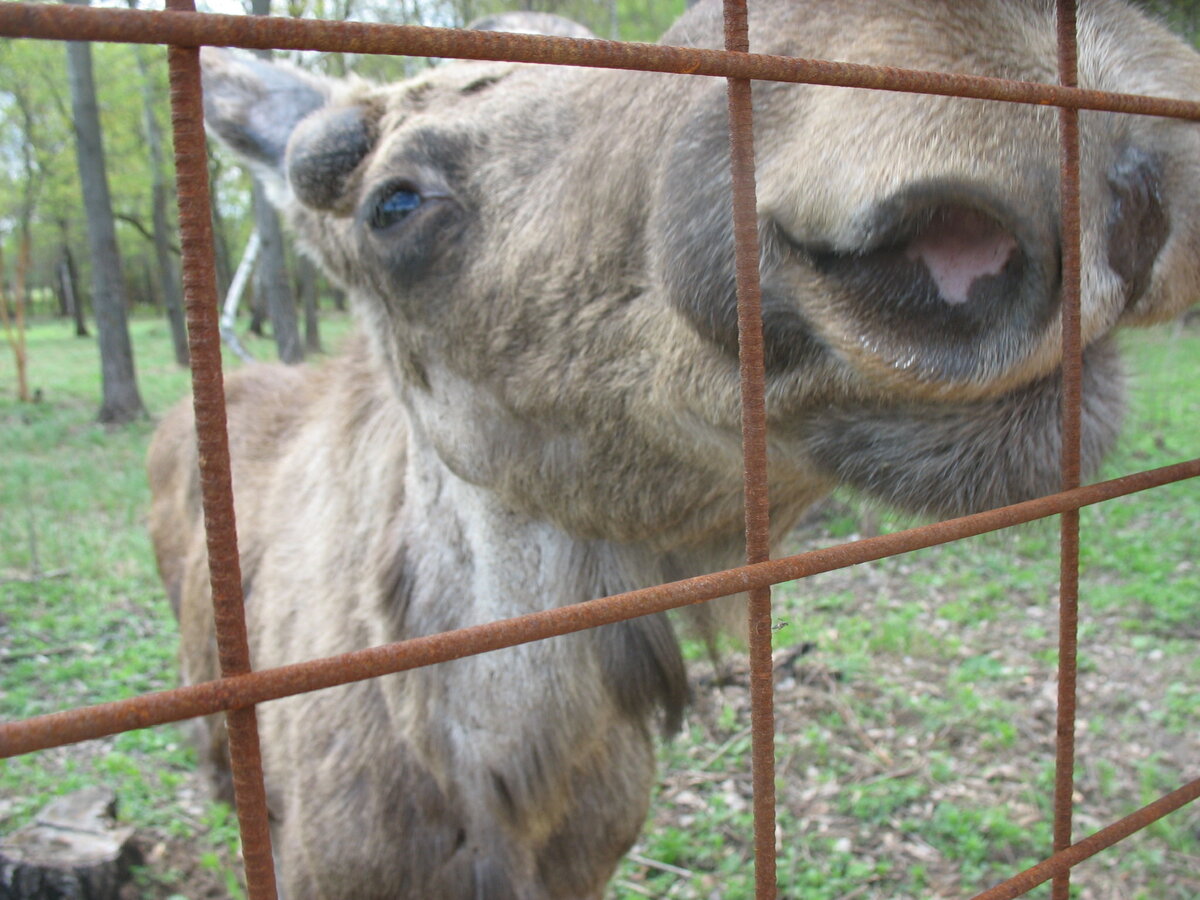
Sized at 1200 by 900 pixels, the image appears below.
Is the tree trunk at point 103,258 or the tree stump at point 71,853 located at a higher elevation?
the tree trunk at point 103,258

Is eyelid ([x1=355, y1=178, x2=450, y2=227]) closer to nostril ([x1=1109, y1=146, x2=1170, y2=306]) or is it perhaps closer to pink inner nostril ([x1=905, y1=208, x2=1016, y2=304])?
pink inner nostril ([x1=905, y1=208, x2=1016, y2=304])

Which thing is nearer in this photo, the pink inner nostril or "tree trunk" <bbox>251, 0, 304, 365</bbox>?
the pink inner nostril

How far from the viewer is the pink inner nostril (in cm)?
116

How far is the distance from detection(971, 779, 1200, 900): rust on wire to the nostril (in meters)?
0.84

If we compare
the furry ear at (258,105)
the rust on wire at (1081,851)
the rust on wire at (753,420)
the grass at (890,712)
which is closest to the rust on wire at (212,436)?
the rust on wire at (753,420)

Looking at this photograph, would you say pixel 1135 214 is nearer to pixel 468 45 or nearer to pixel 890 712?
pixel 468 45

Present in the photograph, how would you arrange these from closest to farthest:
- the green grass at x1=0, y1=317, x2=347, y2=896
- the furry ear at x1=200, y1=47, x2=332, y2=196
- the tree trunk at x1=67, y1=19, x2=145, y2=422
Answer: the furry ear at x1=200, y1=47, x2=332, y2=196 < the green grass at x1=0, y1=317, x2=347, y2=896 < the tree trunk at x1=67, y1=19, x2=145, y2=422

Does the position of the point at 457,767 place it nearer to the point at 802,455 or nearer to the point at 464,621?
the point at 464,621

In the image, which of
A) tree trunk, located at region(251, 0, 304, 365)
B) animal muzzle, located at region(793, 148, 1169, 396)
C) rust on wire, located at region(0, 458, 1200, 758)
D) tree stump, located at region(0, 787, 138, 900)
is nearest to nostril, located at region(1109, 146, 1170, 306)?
animal muzzle, located at region(793, 148, 1169, 396)

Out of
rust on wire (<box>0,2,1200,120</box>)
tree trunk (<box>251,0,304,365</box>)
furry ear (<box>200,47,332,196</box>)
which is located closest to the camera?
rust on wire (<box>0,2,1200,120</box>)

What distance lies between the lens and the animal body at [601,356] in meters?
1.19

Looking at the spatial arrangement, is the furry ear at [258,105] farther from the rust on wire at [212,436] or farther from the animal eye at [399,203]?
the rust on wire at [212,436]

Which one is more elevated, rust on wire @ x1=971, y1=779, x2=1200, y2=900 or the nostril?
the nostril

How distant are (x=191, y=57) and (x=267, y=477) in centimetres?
318
